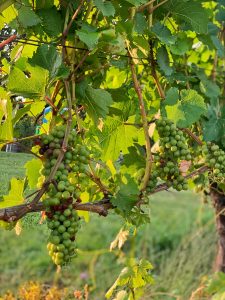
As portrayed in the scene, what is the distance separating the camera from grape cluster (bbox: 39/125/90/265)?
101cm

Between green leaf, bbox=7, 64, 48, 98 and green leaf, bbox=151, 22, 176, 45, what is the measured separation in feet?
1.00

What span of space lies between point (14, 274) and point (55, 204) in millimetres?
2837

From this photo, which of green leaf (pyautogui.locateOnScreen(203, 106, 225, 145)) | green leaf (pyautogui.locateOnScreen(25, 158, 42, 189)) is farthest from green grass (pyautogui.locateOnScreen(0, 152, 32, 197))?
green leaf (pyautogui.locateOnScreen(203, 106, 225, 145))

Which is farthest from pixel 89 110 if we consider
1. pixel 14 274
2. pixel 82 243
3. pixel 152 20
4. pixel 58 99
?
pixel 82 243

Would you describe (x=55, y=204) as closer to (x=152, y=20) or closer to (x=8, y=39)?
(x=8, y=39)

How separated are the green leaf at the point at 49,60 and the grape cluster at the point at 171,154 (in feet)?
0.94

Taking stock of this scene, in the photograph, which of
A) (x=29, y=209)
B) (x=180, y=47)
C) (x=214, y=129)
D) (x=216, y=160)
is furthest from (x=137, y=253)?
(x=29, y=209)

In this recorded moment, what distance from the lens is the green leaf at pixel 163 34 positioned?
4.12ft

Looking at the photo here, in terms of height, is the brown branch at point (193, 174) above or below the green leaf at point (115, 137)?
below

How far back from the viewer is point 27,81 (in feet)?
3.43

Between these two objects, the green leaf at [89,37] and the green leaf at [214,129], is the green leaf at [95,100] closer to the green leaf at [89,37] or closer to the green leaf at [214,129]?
the green leaf at [89,37]

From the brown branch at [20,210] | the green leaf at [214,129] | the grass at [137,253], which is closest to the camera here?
the brown branch at [20,210]

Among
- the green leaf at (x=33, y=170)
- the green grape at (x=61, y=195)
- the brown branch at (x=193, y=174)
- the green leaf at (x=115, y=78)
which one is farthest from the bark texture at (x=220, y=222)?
the green grape at (x=61, y=195)

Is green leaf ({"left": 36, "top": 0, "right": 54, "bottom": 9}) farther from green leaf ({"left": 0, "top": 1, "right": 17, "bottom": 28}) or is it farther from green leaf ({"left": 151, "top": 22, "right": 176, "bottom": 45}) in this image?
green leaf ({"left": 151, "top": 22, "right": 176, "bottom": 45})
